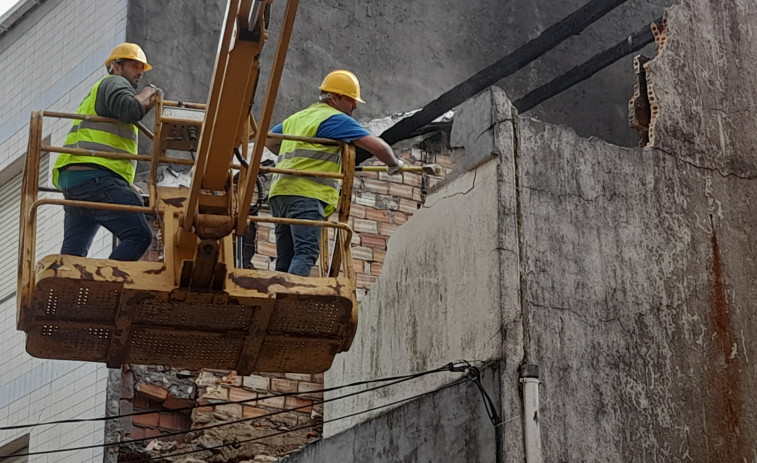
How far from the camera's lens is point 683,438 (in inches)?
359

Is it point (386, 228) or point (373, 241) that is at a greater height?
point (386, 228)

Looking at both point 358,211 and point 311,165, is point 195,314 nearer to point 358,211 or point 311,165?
point 311,165

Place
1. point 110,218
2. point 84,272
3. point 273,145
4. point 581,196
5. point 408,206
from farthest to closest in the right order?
point 408,206 < point 273,145 < point 581,196 < point 110,218 < point 84,272

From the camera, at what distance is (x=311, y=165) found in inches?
353

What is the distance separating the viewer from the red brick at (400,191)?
1416 cm

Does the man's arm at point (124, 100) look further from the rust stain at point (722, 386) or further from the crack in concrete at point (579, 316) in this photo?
the rust stain at point (722, 386)

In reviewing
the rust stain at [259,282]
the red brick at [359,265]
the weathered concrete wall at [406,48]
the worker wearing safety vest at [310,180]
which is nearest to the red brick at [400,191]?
the red brick at [359,265]

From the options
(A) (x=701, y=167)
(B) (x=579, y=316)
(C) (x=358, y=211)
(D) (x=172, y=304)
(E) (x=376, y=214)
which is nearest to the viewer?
A: (D) (x=172, y=304)

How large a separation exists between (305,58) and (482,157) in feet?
19.2

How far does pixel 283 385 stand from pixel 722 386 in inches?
180

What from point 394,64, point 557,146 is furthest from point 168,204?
point 394,64

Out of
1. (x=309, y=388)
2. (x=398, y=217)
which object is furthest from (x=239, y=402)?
(x=398, y=217)

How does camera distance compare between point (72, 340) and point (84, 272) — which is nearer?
point (84, 272)

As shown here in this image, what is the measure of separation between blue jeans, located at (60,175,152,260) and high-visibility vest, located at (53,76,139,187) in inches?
4.0
